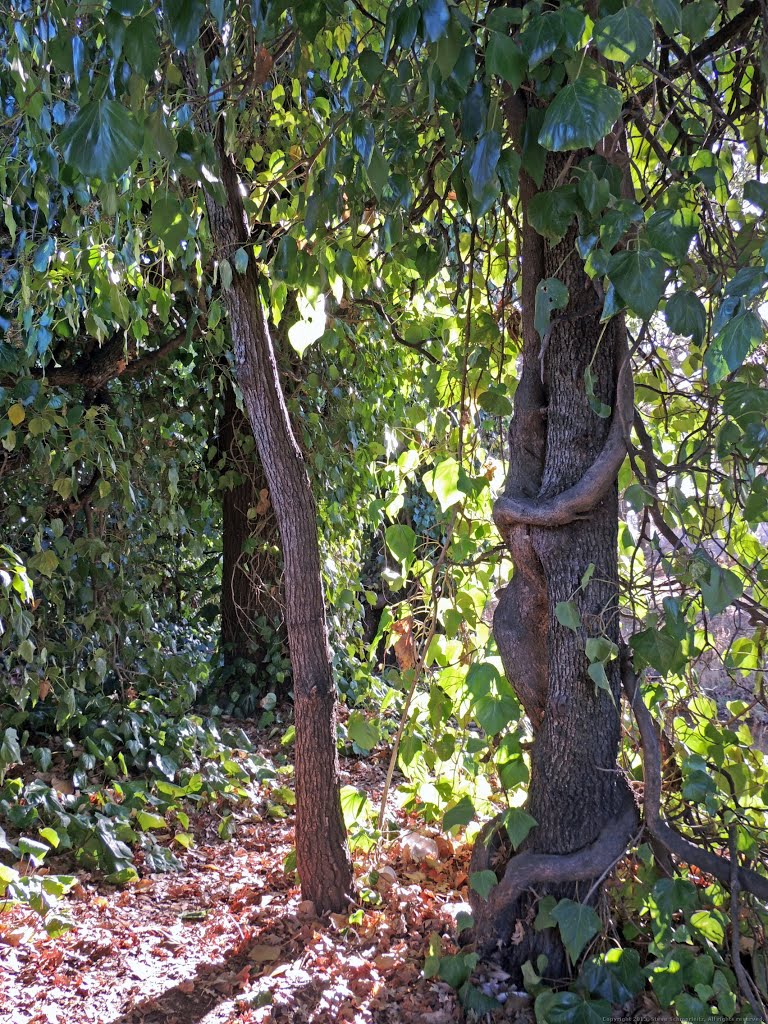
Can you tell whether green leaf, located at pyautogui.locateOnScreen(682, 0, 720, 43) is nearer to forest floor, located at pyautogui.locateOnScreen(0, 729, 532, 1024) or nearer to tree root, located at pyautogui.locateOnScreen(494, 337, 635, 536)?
tree root, located at pyautogui.locateOnScreen(494, 337, 635, 536)

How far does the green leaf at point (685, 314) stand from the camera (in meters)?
1.49

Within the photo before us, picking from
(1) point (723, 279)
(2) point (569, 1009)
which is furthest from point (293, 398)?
(2) point (569, 1009)

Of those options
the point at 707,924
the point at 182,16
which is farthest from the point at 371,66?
the point at 707,924

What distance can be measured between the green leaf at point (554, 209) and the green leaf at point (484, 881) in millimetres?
1421

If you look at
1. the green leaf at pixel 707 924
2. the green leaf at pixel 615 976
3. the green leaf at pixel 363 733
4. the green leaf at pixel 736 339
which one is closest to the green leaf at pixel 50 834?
the green leaf at pixel 363 733

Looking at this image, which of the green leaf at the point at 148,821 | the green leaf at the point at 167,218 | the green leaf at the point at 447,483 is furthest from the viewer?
the green leaf at the point at 148,821

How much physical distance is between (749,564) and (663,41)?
1.29 m

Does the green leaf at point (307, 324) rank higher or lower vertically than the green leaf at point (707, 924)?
higher

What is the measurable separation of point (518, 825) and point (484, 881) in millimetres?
176

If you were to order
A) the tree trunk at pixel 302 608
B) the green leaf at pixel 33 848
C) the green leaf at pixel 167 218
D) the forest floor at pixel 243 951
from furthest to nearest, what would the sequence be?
1. the green leaf at pixel 33 848
2. the tree trunk at pixel 302 608
3. the forest floor at pixel 243 951
4. the green leaf at pixel 167 218

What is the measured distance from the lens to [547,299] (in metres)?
1.77

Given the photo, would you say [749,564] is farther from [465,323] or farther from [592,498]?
[465,323]

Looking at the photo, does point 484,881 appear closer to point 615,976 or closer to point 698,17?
point 615,976

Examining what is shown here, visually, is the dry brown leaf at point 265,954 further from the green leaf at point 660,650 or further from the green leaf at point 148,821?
the green leaf at point 660,650
